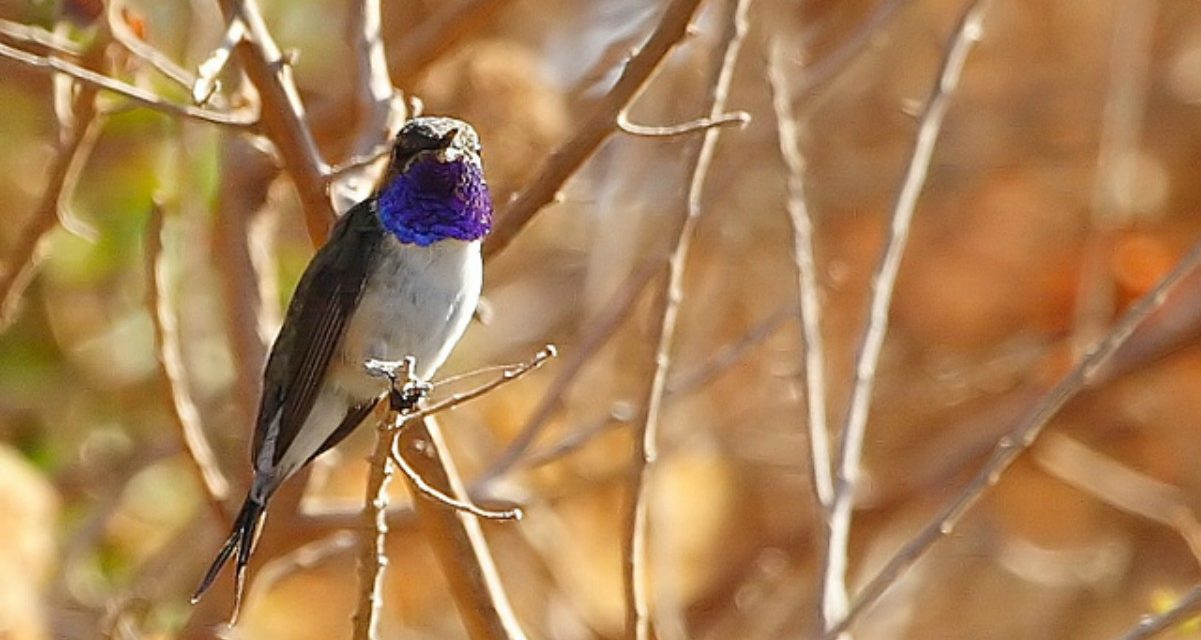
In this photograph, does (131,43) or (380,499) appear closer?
(380,499)

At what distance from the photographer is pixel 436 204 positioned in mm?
2656

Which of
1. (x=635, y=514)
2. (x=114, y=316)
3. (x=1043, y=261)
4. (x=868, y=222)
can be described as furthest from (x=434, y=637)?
(x=635, y=514)

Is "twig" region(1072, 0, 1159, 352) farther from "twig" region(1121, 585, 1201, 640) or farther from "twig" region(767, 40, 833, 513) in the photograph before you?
"twig" region(1121, 585, 1201, 640)

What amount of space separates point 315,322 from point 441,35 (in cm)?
77

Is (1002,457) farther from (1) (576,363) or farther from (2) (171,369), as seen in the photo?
(2) (171,369)

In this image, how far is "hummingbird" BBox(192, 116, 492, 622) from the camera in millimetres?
2676

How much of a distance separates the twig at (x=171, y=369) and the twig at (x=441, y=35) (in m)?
0.61

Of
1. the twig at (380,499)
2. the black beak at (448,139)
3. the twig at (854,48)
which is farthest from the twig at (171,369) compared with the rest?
the twig at (854,48)

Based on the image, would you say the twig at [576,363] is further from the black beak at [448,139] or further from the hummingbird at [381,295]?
the black beak at [448,139]

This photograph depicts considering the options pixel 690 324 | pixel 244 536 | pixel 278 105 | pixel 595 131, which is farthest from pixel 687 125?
pixel 690 324

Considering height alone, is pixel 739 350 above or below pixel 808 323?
below

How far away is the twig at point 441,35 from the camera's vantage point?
3.32m

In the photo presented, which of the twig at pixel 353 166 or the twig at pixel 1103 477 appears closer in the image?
the twig at pixel 353 166

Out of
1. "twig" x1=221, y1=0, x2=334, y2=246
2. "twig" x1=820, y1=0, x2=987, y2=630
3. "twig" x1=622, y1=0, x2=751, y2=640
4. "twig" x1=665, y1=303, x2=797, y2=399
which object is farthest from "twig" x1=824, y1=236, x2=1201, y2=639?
"twig" x1=221, y1=0, x2=334, y2=246
